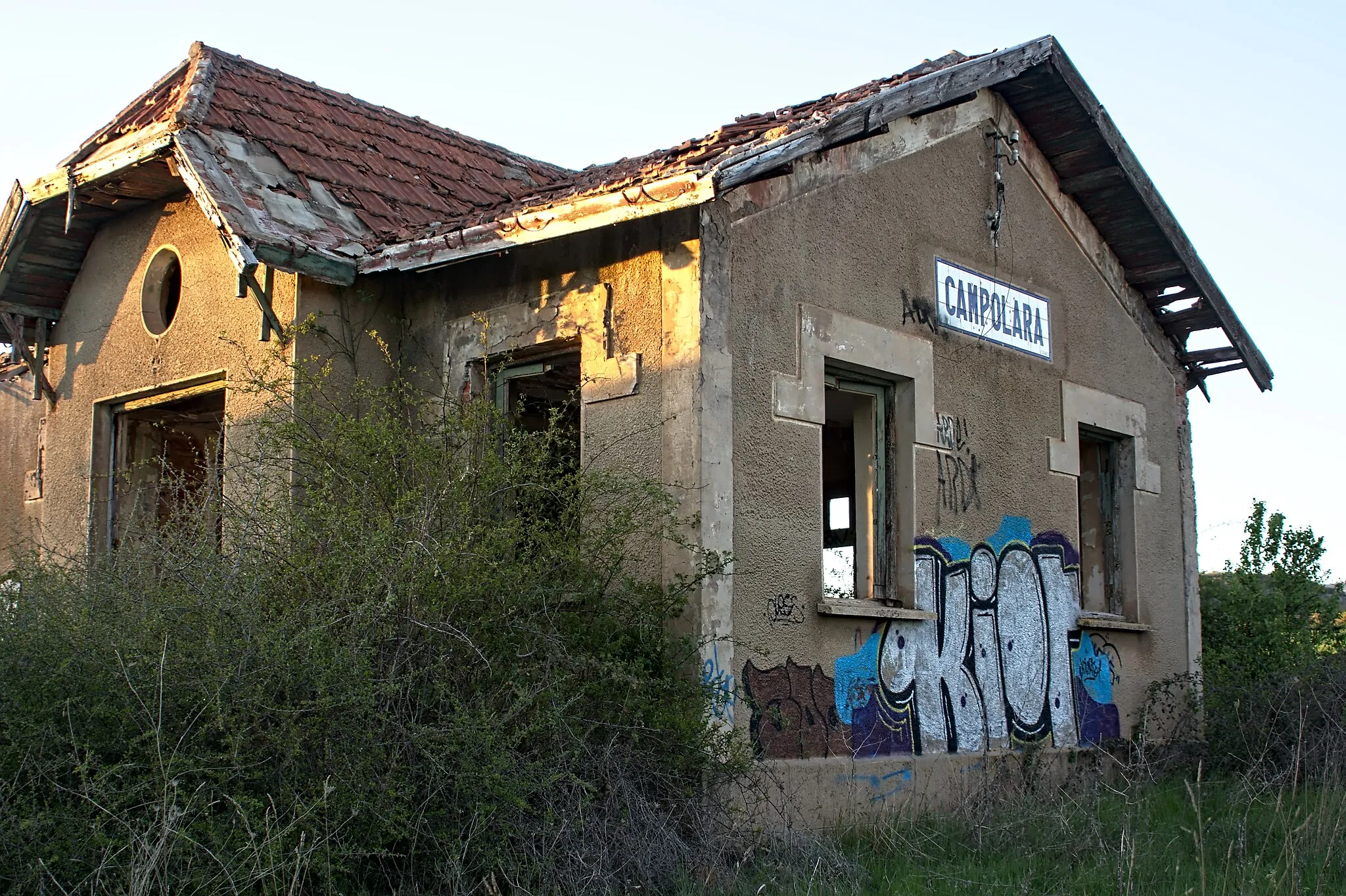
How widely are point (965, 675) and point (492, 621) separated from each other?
3746mm

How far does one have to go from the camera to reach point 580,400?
776cm

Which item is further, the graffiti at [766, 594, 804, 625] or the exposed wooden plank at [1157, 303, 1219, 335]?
the exposed wooden plank at [1157, 303, 1219, 335]

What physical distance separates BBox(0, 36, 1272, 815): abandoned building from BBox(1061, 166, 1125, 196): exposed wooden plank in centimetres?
3

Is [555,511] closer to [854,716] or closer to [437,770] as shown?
[854,716]

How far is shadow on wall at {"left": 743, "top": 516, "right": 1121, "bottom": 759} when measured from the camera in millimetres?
7406

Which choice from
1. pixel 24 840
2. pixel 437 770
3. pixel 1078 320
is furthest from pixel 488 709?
pixel 1078 320

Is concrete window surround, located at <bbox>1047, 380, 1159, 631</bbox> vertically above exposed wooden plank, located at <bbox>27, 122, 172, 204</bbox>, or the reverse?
exposed wooden plank, located at <bbox>27, 122, 172, 204</bbox>

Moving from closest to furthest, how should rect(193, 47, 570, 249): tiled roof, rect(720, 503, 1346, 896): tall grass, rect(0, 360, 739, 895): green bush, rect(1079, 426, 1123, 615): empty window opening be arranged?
rect(0, 360, 739, 895): green bush
rect(720, 503, 1346, 896): tall grass
rect(193, 47, 570, 249): tiled roof
rect(1079, 426, 1123, 615): empty window opening

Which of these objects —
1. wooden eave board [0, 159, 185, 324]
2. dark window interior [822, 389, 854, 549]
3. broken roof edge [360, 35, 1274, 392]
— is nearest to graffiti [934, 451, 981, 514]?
broken roof edge [360, 35, 1274, 392]

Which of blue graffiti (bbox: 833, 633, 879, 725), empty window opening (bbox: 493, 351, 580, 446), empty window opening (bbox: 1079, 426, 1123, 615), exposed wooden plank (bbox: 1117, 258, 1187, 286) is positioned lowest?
blue graffiti (bbox: 833, 633, 879, 725)

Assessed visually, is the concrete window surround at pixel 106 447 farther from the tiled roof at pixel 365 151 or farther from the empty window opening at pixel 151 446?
the tiled roof at pixel 365 151

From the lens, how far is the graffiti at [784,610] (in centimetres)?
726

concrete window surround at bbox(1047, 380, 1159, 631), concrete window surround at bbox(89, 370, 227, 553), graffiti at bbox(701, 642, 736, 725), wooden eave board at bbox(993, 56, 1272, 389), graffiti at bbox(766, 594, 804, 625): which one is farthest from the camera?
concrete window surround at bbox(1047, 380, 1159, 631)

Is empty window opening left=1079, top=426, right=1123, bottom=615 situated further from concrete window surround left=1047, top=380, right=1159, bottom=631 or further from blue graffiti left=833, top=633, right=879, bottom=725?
blue graffiti left=833, top=633, right=879, bottom=725
